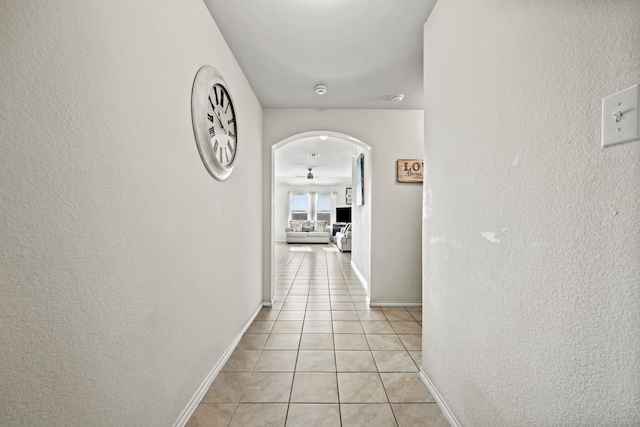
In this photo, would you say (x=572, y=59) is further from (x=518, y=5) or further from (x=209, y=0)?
(x=209, y=0)

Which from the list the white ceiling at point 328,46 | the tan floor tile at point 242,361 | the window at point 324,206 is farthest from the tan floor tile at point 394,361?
the window at point 324,206

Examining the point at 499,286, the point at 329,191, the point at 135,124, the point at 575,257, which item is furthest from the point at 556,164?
the point at 329,191

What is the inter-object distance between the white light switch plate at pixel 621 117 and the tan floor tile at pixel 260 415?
178cm

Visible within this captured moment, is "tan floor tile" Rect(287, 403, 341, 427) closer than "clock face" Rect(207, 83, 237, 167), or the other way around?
"tan floor tile" Rect(287, 403, 341, 427)

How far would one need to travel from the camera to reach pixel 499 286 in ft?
3.42

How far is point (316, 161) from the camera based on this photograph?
726cm

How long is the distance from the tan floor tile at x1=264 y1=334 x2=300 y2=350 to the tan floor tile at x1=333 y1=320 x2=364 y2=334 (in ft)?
1.33

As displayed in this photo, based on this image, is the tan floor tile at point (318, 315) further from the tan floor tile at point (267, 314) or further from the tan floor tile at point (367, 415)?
the tan floor tile at point (367, 415)

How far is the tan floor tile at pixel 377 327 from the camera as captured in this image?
259 cm

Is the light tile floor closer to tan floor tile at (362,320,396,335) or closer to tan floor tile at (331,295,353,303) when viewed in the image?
tan floor tile at (362,320,396,335)

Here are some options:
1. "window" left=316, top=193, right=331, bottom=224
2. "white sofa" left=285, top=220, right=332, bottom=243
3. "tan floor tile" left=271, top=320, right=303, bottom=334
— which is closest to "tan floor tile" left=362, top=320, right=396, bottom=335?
"tan floor tile" left=271, top=320, right=303, bottom=334

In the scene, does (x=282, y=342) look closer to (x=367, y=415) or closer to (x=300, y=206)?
(x=367, y=415)

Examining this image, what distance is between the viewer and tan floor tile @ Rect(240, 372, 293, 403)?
5.41ft

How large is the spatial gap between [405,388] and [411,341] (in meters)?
0.70
